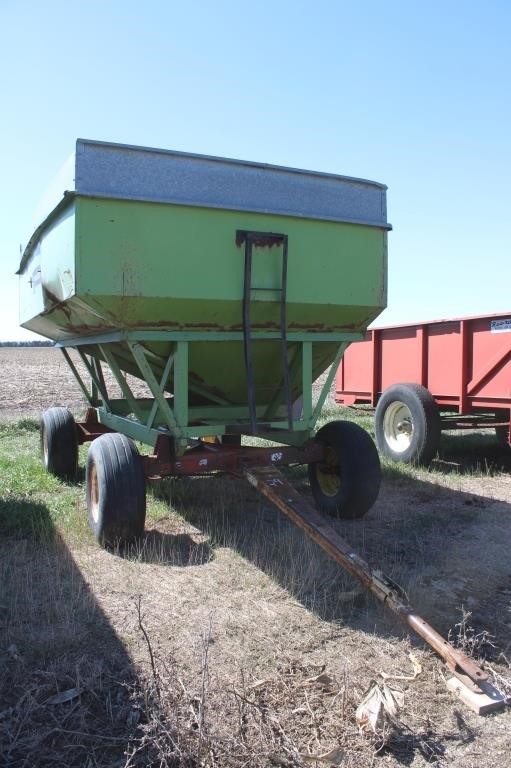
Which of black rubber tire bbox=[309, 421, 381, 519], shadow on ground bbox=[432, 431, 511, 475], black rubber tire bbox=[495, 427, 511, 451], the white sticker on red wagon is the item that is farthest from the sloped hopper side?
black rubber tire bbox=[495, 427, 511, 451]

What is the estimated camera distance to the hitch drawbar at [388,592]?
9.35ft

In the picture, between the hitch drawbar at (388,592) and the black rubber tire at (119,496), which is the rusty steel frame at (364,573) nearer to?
the hitch drawbar at (388,592)

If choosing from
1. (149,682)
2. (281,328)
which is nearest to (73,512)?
(281,328)

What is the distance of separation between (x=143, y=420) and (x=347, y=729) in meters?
3.74

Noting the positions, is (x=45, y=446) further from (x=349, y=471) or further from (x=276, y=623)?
(x=276, y=623)

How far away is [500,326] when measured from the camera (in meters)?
7.45

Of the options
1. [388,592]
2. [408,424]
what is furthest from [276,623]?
[408,424]

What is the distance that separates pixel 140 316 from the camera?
4891 millimetres

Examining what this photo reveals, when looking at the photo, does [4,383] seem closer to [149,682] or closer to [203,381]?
[203,381]

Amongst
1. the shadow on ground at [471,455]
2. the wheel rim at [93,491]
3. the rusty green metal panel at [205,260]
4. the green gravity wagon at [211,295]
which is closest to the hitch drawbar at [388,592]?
the green gravity wagon at [211,295]

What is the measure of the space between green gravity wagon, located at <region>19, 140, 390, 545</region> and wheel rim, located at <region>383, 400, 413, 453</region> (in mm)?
2689

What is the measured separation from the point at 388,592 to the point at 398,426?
5.46 metres

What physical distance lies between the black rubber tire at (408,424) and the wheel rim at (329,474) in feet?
7.56

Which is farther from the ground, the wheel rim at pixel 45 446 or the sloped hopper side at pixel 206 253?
the sloped hopper side at pixel 206 253
